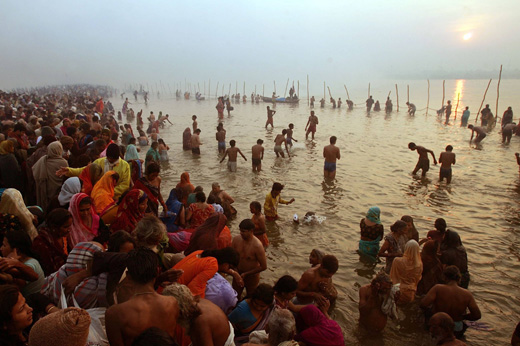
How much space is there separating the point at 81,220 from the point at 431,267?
4.54m

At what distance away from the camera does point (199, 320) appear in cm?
241

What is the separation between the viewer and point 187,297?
2.36 metres

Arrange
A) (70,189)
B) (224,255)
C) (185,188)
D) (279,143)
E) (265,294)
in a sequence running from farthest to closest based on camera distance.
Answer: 1. (279,143)
2. (185,188)
3. (70,189)
4. (224,255)
5. (265,294)

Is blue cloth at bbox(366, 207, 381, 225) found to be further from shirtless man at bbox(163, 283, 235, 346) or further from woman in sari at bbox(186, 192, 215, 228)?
shirtless man at bbox(163, 283, 235, 346)

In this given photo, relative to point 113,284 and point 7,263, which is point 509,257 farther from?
point 7,263

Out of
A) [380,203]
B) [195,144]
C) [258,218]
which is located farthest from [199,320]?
[195,144]

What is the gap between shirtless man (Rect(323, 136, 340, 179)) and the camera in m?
10.1

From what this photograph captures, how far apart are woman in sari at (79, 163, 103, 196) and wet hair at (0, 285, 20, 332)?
2.92m

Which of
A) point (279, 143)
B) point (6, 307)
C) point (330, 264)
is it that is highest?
point (279, 143)

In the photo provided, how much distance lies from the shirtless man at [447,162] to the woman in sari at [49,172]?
9927mm


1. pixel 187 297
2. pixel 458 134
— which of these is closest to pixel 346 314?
pixel 187 297

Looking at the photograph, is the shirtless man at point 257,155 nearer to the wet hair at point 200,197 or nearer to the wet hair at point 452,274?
the wet hair at point 200,197

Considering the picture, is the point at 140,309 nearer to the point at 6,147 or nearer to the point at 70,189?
the point at 70,189

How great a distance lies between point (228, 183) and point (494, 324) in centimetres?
736
